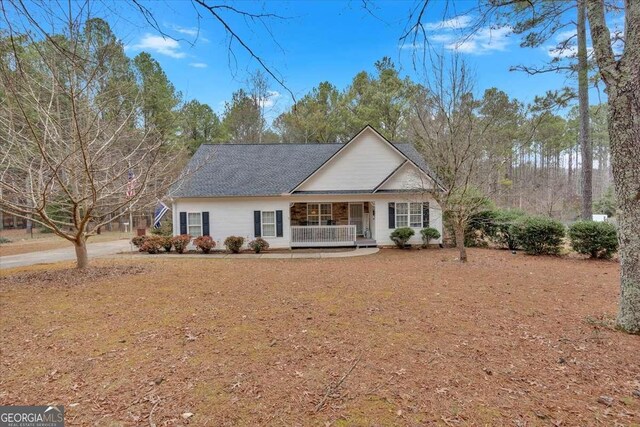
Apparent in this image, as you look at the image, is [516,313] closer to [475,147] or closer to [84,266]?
[475,147]

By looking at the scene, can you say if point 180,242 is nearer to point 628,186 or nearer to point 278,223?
point 278,223

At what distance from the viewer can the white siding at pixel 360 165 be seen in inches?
615

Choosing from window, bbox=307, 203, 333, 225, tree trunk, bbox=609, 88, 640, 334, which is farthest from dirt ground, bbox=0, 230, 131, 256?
tree trunk, bbox=609, 88, 640, 334

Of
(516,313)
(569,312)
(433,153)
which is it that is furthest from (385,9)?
(433,153)

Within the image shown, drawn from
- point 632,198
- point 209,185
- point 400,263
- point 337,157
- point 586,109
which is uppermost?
point 586,109

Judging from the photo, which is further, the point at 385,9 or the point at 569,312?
the point at 569,312

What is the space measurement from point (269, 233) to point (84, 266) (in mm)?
7615

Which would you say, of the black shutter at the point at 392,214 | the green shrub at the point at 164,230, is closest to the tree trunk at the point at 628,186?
the black shutter at the point at 392,214

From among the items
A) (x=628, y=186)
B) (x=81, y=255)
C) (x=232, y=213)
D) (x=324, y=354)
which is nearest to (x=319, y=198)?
(x=232, y=213)

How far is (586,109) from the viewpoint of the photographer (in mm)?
13328

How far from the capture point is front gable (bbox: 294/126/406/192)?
15617 millimetres

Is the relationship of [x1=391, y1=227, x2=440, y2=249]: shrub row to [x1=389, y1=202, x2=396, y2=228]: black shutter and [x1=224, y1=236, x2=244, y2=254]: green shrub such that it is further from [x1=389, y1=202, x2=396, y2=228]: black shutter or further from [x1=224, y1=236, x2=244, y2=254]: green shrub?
[x1=224, y1=236, x2=244, y2=254]: green shrub

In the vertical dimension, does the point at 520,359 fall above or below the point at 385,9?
below

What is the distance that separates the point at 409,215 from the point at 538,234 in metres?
5.23
